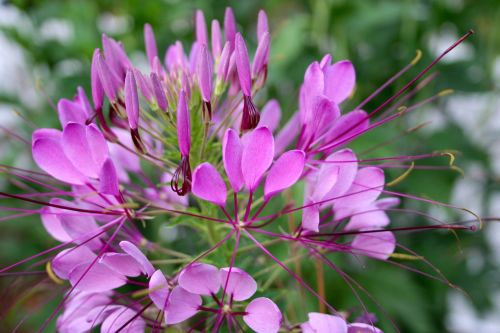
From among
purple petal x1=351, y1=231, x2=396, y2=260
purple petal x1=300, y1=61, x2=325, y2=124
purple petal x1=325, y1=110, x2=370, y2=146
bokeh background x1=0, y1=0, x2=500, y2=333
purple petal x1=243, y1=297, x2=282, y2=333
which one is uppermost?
purple petal x1=300, y1=61, x2=325, y2=124

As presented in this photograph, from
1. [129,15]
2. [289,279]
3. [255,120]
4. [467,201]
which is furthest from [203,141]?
[467,201]

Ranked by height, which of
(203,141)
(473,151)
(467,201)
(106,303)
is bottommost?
(467,201)

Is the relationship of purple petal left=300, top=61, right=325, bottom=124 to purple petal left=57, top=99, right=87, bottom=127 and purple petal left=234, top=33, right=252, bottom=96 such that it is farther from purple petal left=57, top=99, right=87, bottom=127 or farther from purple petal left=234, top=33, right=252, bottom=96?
purple petal left=57, top=99, right=87, bottom=127

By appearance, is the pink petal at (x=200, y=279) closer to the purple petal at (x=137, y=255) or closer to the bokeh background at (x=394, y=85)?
the purple petal at (x=137, y=255)

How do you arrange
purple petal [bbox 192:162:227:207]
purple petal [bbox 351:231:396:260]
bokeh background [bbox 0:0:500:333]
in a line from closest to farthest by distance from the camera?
purple petal [bbox 192:162:227:207]
purple petal [bbox 351:231:396:260]
bokeh background [bbox 0:0:500:333]

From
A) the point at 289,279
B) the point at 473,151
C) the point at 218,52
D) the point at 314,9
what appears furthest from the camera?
the point at 314,9

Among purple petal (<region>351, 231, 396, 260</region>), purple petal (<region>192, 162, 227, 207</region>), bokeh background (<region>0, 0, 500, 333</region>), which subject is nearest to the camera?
purple petal (<region>192, 162, 227, 207</region>)

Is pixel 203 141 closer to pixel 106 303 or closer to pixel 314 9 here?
pixel 106 303

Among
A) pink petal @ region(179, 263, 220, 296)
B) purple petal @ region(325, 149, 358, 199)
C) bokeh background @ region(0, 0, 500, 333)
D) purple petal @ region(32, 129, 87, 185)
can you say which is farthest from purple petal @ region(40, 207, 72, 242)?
bokeh background @ region(0, 0, 500, 333)
